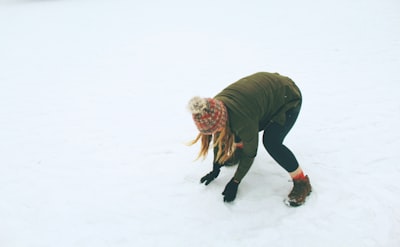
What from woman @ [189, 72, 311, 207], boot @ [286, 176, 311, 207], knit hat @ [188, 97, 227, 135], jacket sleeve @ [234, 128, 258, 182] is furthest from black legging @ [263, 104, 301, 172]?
knit hat @ [188, 97, 227, 135]

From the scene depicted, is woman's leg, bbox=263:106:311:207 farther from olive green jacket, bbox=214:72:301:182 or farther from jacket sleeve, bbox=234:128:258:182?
jacket sleeve, bbox=234:128:258:182

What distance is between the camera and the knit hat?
204 centimetres

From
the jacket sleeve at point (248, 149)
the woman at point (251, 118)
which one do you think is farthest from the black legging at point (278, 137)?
the jacket sleeve at point (248, 149)

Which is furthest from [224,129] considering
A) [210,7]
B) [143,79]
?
[210,7]

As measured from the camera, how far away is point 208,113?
2045mm

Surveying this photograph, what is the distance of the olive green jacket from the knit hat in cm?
12

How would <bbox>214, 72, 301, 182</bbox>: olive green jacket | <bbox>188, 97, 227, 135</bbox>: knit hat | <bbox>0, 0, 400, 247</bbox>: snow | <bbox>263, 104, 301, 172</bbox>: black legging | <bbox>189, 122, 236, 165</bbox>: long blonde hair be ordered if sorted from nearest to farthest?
<bbox>188, 97, 227, 135</bbox>: knit hat, <bbox>214, 72, 301, 182</bbox>: olive green jacket, <bbox>189, 122, 236, 165</bbox>: long blonde hair, <bbox>263, 104, 301, 172</bbox>: black legging, <bbox>0, 0, 400, 247</bbox>: snow

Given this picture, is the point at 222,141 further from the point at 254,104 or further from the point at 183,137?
the point at 183,137

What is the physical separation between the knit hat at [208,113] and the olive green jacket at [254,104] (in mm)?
118

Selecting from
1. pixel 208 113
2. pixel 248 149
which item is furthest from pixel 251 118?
pixel 208 113

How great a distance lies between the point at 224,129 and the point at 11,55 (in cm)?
732

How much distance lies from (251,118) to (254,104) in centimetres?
11

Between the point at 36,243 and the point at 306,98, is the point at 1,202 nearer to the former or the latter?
the point at 36,243

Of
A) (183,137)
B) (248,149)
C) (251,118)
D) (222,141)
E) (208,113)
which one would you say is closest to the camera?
(208,113)
